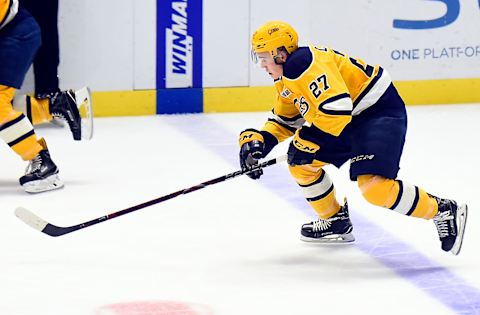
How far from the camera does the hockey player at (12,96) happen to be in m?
5.11

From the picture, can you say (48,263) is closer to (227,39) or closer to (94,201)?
(94,201)

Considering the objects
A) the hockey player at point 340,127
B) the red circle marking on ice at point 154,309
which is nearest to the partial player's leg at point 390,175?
the hockey player at point 340,127

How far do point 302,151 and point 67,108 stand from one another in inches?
68.4

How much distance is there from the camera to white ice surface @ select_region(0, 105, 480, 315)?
3.85 metres

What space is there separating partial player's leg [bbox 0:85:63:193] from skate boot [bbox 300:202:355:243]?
4.20 ft

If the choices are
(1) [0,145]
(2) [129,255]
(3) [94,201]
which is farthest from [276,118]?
(1) [0,145]

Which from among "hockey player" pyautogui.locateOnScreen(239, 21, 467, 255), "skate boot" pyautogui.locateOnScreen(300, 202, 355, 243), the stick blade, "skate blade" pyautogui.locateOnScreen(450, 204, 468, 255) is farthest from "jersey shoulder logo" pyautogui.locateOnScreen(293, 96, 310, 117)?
the stick blade

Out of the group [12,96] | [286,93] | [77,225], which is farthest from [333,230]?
[12,96]

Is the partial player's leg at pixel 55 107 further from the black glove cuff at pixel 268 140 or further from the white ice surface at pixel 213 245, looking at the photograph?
the black glove cuff at pixel 268 140

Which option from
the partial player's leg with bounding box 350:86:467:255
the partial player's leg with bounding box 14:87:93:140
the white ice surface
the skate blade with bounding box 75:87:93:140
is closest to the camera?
the white ice surface

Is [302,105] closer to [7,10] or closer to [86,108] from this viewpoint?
[7,10]

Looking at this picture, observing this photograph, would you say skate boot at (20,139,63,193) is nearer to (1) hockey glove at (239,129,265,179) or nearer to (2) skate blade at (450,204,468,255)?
(1) hockey glove at (239,129,265,179)

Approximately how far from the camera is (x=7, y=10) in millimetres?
5109

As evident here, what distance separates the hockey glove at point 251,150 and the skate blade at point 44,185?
1.21m
